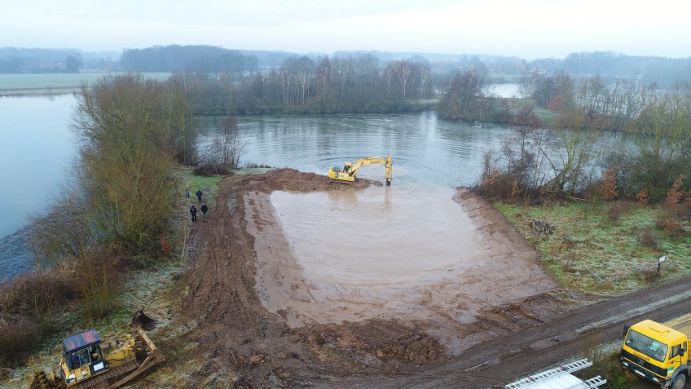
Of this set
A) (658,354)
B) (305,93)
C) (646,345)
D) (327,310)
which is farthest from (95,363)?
(305,93)

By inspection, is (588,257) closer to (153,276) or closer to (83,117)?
(153,276)

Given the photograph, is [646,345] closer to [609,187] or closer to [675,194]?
[675,194]

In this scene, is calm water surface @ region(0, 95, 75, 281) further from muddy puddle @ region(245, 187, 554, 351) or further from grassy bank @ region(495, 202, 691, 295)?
grassy bank @ region(495, 202, 691, 295)

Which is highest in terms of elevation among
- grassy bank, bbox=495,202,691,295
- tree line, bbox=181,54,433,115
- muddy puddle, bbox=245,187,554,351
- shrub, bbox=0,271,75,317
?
tree line, bbox=181,54,433,115

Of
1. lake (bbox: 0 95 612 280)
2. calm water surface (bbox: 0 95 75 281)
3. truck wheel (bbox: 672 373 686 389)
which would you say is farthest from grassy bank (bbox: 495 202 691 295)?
calm water surface (bbox: 0 95 75 281)

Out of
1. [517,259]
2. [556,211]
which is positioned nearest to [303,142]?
[556,211]

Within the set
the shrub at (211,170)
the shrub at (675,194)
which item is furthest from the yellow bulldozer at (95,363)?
the shrub at (675,194)
